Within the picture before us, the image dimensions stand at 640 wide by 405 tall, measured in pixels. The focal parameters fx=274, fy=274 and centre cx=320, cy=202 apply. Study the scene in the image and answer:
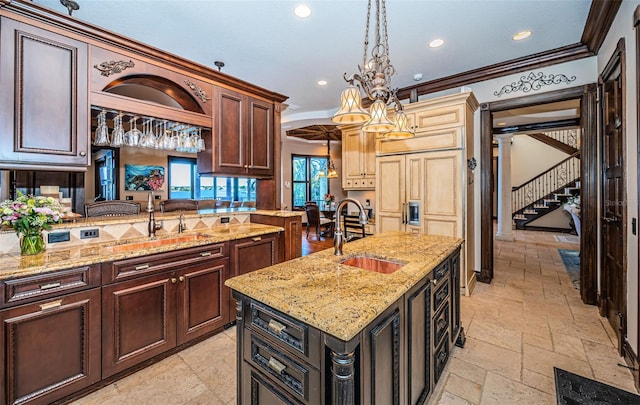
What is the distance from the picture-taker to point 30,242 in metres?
1.88

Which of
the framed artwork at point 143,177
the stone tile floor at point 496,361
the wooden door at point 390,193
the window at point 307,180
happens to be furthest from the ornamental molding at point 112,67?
the window at point 307,180

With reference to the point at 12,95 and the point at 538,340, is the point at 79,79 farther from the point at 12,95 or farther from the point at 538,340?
the point at 538,340

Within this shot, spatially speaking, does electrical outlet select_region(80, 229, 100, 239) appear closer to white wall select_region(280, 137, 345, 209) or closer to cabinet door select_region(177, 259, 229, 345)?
cabinet door select_region(177, 259, 229, 345)

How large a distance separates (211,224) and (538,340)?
3500mm

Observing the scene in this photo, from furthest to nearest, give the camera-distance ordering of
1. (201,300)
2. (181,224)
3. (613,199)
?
(181,224), (613,199), (201,300)

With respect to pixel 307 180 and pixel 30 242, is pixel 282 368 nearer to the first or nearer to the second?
pixel 30 242

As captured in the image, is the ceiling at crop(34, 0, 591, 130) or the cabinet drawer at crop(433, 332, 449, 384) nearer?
the cabinet drawer at crop(433, 332, 449, 384)

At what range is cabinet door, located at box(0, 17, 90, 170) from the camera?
5.98 ft

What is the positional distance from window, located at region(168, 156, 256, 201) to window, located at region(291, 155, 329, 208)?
5.28 ft

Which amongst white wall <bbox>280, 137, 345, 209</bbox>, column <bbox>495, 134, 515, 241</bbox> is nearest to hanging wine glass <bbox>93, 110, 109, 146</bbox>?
white wall <bbox>280, 137, 345, 209</bbox>

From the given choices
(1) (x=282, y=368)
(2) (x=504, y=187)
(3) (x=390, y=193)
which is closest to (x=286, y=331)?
(1) (x=282, y=368)

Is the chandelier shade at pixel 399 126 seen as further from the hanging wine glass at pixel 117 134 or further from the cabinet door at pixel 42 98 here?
the cabinet door at pixel 42 98

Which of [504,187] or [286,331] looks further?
[504,187]

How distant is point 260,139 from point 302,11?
4.83 feet
